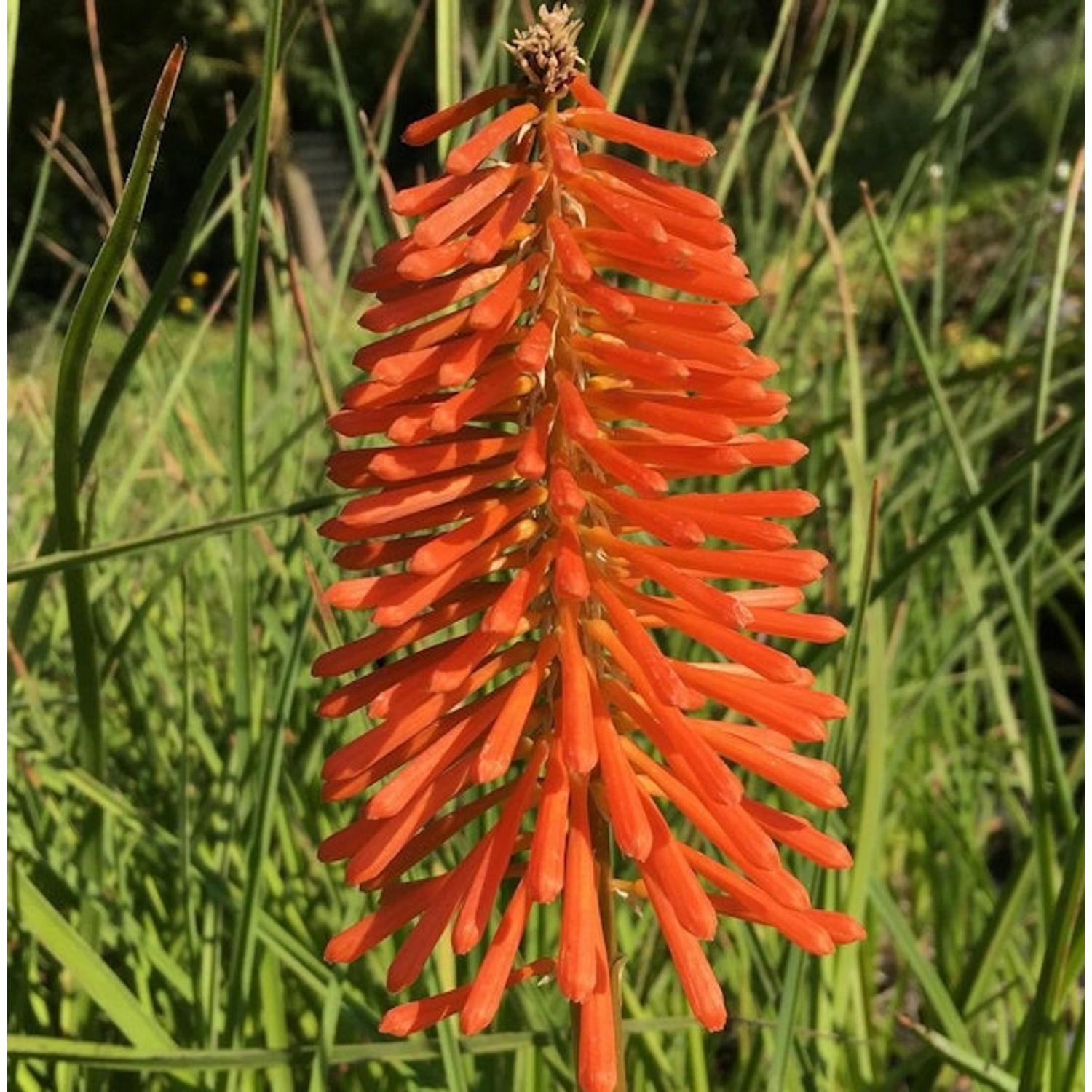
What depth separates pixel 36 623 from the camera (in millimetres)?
2375

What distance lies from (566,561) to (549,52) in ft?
1.11

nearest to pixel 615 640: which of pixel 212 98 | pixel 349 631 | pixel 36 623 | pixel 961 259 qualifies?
pixel 349 631

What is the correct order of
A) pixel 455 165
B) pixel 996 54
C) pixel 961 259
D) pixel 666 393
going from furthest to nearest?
pixel 996 54, pixel 961 259, pixel 666 393, pixel 455 165

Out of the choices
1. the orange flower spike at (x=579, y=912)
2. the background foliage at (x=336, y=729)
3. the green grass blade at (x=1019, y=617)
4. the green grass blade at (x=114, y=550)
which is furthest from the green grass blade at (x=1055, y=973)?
the green grass blade at (x=114, y=550)

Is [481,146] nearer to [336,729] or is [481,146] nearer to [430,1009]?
[430,1009]

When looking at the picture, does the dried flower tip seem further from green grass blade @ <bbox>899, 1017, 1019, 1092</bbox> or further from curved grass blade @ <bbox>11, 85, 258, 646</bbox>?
green grass blade @ <bbox>899, 1017, 1019, 1092</bbox>

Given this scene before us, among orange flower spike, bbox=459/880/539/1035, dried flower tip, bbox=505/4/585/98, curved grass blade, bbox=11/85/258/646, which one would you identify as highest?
dried flower tip, bbox=505/4/585/98

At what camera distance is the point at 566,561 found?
89 cm

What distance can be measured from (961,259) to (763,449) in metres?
5.46

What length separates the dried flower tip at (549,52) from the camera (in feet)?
2.82

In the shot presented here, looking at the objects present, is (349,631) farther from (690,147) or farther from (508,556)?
(690,147)

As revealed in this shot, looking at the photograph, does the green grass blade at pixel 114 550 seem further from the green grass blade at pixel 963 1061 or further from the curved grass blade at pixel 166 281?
the green grass blade at pixel 963 1061

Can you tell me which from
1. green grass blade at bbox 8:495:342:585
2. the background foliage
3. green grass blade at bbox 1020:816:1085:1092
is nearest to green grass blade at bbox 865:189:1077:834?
the background foliage

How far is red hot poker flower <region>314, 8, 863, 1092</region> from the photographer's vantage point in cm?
87
